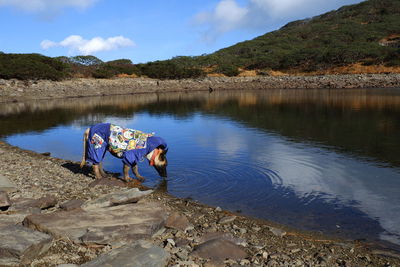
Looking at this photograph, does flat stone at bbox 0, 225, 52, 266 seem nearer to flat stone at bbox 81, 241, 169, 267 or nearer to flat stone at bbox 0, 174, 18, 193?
flat stone at bbox 81, 241, 169, 267

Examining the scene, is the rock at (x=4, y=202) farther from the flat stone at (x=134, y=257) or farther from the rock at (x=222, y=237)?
the rock at (x=222, y=237)

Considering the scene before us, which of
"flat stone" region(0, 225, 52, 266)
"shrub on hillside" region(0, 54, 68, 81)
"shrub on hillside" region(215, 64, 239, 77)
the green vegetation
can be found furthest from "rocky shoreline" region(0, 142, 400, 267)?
"shrub on hillside" region(215, 64, 239, 77)

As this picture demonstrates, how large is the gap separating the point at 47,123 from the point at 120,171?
1461 centimetres

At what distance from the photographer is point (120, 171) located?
11141 millimetres

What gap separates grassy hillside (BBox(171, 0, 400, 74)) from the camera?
6614cm

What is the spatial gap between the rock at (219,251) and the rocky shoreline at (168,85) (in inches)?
1699

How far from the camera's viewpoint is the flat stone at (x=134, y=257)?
418 cm

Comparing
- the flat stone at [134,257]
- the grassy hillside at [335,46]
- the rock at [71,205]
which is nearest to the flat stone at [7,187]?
the rock at [71,205]

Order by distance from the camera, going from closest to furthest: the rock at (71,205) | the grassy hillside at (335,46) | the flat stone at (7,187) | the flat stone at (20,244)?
the flat stone at (20,244)
the rock at (71,205)
the flat stone at (7,187)
the grassy hillside at (335,46)

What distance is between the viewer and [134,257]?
171 inches

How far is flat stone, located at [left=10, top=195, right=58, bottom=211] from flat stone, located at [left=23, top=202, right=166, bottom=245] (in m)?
0.96

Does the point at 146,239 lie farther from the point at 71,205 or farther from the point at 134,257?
the point at 71,205

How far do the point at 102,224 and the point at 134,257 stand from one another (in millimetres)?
1069

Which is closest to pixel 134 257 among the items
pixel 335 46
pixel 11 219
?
pixel 11 219
